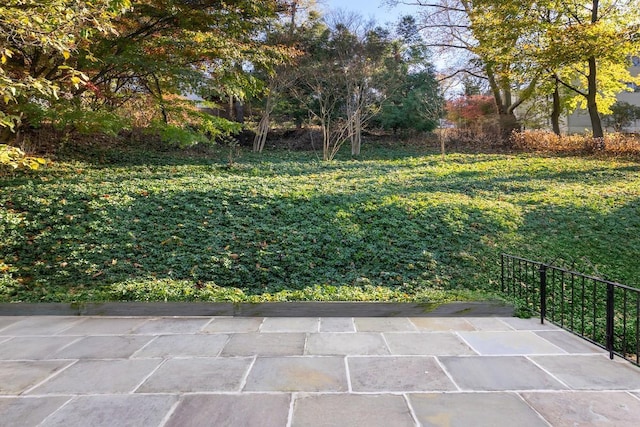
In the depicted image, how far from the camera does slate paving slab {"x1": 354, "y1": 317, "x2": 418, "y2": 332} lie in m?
3.60

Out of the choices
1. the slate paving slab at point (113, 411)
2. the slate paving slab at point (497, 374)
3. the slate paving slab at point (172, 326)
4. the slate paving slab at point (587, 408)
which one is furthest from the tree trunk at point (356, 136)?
the slate paving slab at point (113, 411)

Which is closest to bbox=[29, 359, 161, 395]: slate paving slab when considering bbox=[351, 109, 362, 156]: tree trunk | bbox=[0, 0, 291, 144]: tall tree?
bbox=[0, 0, 291, 144]: tall tree

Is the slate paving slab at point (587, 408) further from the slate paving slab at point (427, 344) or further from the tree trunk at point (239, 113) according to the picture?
the tree trunk at point (239, 113)

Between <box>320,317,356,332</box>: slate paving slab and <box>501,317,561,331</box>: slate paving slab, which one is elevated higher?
<box>320,317,356,332</box>: slate paving slab

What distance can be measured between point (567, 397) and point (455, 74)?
57.6ft

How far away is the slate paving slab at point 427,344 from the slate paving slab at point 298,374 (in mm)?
585

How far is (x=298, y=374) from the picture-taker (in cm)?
259

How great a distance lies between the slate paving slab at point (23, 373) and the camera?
2416 mm

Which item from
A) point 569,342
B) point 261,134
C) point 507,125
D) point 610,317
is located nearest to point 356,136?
point 261,134

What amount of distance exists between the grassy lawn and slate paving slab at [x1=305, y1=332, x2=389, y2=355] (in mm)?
862

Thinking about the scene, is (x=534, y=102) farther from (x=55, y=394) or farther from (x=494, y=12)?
(x=55, y=394)

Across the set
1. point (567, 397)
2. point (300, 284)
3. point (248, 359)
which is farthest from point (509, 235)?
Answer: point (248, 359)

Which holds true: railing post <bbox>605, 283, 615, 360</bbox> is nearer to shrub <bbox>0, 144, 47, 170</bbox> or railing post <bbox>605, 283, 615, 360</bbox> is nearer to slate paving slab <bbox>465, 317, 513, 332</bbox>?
slate paving slab <bbox>465, 317, 513, 332</bbox>

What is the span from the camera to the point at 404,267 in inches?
201
